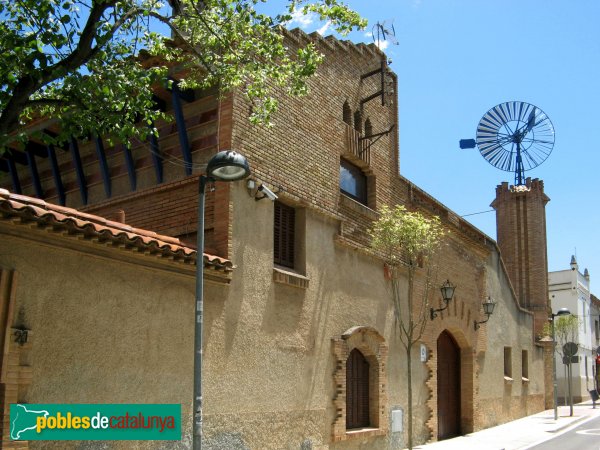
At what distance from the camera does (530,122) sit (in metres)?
33.6

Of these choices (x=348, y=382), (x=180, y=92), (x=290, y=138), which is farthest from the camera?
(x=348, y=382)

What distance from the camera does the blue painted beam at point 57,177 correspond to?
43.5ft

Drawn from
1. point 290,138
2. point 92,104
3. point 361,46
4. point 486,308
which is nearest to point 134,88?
point 92,104

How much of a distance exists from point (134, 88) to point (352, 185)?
7162 mm

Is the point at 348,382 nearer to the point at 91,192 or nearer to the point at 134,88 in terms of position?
the point at 91,192

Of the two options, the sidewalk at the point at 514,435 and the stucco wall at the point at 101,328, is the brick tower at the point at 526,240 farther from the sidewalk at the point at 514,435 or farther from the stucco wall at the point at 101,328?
the stucco wall at the point at 101,328

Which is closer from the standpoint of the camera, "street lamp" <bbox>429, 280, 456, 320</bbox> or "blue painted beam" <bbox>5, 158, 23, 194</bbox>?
"blue painted beam" <bbox>5, 158, 23, 194</bbox>

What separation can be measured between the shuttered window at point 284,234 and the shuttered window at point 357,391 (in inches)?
112

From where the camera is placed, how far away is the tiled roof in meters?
7.11

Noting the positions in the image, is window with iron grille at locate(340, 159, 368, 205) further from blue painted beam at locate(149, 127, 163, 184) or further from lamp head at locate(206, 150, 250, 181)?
lamp head at locate(206, 150, 250, 181)

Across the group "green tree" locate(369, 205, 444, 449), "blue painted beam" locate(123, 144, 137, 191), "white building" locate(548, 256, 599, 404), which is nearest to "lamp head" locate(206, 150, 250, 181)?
"blue painted beam" locate(123, 144, 137, 191)

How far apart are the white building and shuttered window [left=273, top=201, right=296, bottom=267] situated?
32120mm

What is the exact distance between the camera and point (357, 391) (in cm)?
1388

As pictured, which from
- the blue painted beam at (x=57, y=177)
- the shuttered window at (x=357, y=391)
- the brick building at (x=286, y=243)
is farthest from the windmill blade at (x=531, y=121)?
the blue painted beam at (x=57, y=177)
